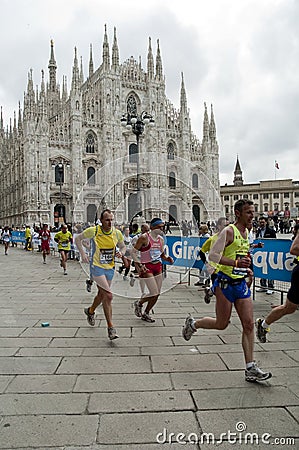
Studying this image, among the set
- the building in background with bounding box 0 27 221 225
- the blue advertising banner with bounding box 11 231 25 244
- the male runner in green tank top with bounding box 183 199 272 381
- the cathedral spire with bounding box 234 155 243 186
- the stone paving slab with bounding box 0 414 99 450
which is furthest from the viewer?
the cathedral spire with bounding box 234 155 243 186

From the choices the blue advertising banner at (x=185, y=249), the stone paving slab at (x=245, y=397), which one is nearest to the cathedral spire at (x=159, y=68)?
the blue advertising banner at (x=185, y=249)

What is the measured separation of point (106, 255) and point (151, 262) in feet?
3.56

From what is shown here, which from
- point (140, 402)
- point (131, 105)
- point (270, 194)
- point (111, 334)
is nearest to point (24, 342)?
point (111, 334)

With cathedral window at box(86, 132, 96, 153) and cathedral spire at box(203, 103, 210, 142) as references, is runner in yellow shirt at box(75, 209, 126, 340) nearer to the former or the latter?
cathedral window at box(86, 132, 96, 153)

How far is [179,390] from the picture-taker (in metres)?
3.34

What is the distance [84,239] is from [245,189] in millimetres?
75381

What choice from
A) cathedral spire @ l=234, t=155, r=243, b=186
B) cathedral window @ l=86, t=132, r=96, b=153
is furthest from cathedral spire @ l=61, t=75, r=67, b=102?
cathedral spire @ l=234, t=155, r=243, b=186

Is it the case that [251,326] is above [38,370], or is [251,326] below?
above

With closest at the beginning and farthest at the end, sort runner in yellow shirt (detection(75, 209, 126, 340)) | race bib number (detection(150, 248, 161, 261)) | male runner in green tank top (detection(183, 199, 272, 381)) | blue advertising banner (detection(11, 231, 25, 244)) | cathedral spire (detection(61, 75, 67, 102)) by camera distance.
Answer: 1. male runner in green tank top (detection(183, 199, 272, 381))
2. runner in yellow shirt (detection(75, 209, 126, 340))
3. race bib number (detection(150, 248, 161, 261))
4. blue advertising banner (detection(11, 231, 25, 244))
5. cathedral spire (detection(61, 75, 67, 102))

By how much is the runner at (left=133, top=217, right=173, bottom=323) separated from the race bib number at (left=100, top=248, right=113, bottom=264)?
0.75m

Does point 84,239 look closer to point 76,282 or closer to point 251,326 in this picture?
point 251,326

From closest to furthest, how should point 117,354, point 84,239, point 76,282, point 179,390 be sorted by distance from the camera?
point 179,390
point 117,354
point 84,239
point 76,282

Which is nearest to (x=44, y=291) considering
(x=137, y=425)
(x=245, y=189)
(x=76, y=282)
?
(x=76, y=282)

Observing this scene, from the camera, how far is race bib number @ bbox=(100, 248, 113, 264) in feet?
16.5
